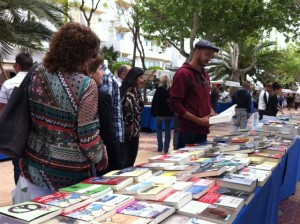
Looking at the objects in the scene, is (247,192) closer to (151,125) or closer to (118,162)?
(118,162)

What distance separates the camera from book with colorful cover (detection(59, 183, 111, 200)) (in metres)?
1.60

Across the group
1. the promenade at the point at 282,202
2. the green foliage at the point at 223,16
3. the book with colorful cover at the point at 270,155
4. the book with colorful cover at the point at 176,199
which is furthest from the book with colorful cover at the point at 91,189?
the green foliage at the point at 223,16

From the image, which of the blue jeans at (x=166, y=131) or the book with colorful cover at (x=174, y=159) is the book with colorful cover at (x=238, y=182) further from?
the blue jeans at (x=166, y=131)

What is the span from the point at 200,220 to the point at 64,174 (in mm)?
799

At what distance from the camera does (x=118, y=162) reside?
2418mm

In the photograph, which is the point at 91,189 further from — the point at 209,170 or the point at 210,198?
the point at 209,170

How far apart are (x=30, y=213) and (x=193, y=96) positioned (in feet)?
7.22

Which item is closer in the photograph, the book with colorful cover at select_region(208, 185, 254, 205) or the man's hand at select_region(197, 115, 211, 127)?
the book with colorful cover at select_region(208, 185, 254, 205)

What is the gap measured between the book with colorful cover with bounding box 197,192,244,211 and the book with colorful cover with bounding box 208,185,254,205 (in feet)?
0.19

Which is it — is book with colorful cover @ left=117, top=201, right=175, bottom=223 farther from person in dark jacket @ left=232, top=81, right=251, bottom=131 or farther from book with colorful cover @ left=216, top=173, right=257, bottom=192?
person in dark jacket @ left=232, top=81, right=251, bottom=131

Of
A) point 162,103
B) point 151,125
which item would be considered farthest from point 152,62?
point 162,103

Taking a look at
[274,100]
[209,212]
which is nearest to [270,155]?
[209,212]

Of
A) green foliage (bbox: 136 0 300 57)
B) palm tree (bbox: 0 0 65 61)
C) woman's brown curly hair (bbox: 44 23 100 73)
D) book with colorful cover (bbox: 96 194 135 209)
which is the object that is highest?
green foliage (bbox: 136 0 300 57)

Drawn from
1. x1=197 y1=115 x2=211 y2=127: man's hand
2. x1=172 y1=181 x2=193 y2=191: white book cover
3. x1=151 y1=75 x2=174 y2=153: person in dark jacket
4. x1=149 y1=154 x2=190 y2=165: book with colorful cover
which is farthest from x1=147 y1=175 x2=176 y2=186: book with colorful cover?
x1=151 y1=75 x2=174 y2=153: person in dark jacket
